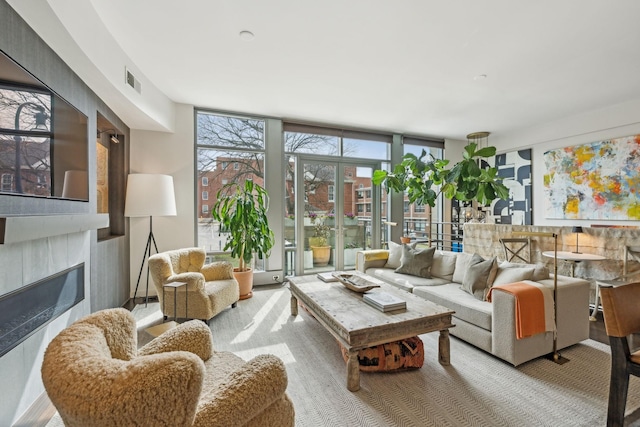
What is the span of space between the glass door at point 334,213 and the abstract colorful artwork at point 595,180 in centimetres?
312

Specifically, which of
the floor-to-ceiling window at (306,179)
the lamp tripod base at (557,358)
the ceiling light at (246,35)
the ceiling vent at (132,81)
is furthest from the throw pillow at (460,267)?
the ceiling vent at (132,81)

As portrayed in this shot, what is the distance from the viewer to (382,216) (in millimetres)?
5766

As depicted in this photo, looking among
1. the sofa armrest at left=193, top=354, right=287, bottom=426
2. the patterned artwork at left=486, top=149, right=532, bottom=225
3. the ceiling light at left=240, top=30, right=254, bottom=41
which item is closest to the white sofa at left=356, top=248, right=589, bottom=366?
the sofa armrest at left=193, top=354, right=287, bottom=426

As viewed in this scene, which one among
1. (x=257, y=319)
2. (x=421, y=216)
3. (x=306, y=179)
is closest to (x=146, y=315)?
(x=257, y=319)

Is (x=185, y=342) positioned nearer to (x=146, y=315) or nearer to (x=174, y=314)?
(x=174, y=314)

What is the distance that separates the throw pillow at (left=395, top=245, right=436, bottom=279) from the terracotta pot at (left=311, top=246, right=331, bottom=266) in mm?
1755

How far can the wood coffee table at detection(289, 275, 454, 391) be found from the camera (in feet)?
6.48

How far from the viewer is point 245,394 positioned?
1.05m

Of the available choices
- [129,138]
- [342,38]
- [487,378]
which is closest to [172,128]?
[129,138]

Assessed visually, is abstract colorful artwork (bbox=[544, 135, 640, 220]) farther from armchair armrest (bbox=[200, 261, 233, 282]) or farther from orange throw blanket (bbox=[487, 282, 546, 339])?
armchair armrest (bbox=[200, 261, 233, 282])

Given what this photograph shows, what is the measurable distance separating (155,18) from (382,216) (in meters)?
4.61

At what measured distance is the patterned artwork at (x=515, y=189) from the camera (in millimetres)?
5562

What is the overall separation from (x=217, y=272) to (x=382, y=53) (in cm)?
307

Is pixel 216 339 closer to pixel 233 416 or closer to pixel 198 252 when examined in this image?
pixel 198 252
